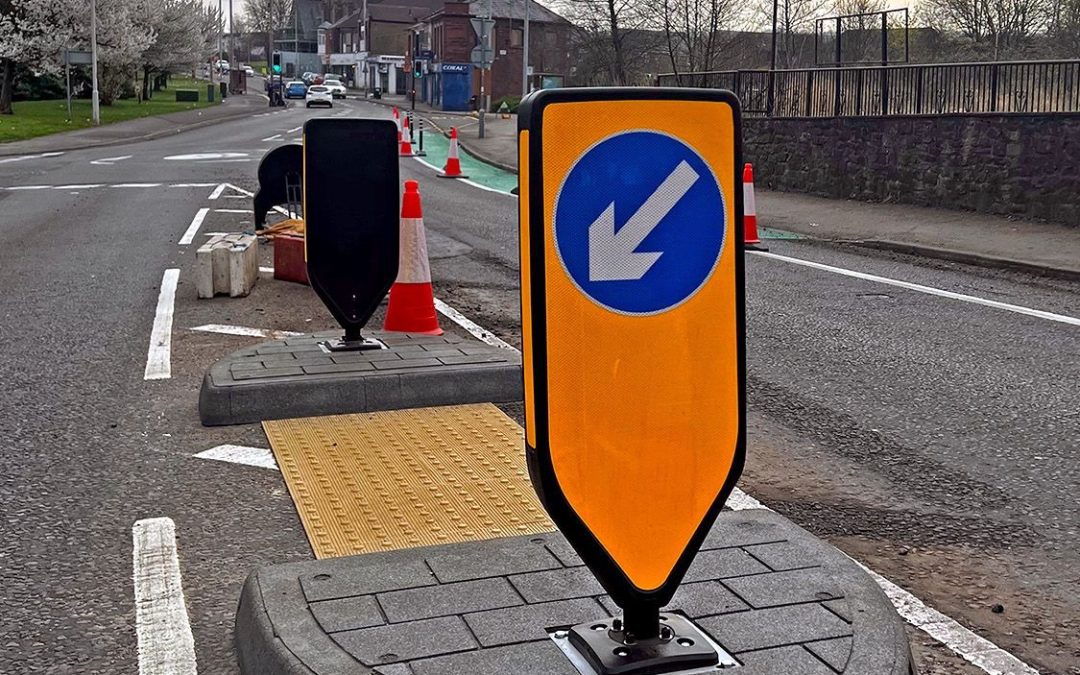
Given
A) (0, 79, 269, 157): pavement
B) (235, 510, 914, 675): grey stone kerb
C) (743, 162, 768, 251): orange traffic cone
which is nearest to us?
(235, 510, 914, 675): grey stone kerb

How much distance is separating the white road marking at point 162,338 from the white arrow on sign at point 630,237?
4786mm

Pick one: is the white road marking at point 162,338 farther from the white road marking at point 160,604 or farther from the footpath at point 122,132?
the footpath at point 122,132

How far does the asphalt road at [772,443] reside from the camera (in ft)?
12.7

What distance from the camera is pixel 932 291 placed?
10539 millimetres

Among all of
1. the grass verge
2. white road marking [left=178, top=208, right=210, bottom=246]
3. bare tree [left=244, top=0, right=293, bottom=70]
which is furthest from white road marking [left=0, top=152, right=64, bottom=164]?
bare tree [left=244, top=0, right=293, bottom=70]

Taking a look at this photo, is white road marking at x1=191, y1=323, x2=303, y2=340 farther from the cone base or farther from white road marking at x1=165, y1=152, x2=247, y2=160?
white road marking at x1=165, y1=152, x2=247, y2=160

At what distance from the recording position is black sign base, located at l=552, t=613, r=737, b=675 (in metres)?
2.92

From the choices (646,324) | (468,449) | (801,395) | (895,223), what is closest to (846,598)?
(646,324)

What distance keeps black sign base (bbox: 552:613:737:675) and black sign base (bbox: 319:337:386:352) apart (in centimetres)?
388

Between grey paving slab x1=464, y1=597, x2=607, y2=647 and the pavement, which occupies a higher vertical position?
the pavement

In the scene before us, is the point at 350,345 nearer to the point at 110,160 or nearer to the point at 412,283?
the point at 412,283

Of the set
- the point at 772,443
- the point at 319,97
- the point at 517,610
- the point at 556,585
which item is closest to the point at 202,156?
the point at 772,443

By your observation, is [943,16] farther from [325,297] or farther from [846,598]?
[846,598]

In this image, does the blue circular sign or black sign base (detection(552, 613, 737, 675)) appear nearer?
the blue circular sign
